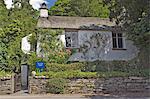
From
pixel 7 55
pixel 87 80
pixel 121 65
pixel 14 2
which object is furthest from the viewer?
pixel 14 2

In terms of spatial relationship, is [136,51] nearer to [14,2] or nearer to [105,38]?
[105,38]

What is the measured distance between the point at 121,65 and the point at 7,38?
13.3 meters

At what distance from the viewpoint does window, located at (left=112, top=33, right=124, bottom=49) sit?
2850cm

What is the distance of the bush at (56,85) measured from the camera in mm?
19609

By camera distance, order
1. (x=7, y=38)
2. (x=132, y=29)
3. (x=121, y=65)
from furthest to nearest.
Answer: (x=7, y=38) < (x=121, y=65) < (x=132, y=29)

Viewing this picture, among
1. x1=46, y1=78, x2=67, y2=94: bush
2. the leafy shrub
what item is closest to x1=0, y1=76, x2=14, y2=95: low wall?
x1=46, y1=78, x2=67, y2=94: bush

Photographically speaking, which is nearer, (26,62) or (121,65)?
(121,65)

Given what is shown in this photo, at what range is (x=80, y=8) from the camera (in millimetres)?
48312

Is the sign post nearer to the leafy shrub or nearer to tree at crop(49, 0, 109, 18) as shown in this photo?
the leafy shrub

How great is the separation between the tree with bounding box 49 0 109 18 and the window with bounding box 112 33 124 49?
687 inches

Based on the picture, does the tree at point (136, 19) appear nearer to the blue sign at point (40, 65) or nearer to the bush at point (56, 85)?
the bush at point (56, 85)

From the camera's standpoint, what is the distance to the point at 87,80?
20109mm

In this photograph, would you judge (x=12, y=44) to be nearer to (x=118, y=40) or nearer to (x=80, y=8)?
(x=118, y=40)

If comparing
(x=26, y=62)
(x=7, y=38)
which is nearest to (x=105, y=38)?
(x=26, y=62)
